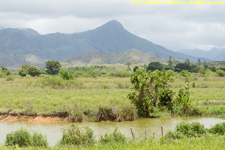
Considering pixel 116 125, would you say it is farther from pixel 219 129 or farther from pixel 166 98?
pixel 219 129

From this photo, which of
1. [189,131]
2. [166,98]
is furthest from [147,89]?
[189,131]

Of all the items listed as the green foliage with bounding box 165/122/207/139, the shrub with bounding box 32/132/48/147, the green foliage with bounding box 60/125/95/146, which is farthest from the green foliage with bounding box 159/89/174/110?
the shrub with bounding box 32/132/48/147

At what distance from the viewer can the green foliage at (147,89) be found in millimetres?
26422

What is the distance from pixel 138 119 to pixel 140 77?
163 inches

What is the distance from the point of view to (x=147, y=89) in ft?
89.7

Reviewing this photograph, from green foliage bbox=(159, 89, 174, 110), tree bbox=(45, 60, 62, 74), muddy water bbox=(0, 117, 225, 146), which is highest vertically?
tree bbox=(45, 60, 62, 74)

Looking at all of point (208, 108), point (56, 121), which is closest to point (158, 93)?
point (208, 108)

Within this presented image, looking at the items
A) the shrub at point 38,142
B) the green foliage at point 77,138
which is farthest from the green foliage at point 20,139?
the green foliage at point 77,138

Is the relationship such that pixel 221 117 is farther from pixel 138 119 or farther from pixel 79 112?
pixel 79 112

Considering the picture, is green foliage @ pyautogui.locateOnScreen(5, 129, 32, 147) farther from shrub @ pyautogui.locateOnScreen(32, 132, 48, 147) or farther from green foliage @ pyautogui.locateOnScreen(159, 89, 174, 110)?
green foliage @ pyautogui.locateOnScreen(159, 89, 174, 110)

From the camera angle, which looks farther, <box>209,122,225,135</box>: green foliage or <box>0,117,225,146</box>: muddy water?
<box>0,117,225,146</box>: muddy water

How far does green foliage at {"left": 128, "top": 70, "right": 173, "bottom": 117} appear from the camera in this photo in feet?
86.7

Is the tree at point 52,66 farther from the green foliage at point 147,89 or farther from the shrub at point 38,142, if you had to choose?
the shrub at point 38,142

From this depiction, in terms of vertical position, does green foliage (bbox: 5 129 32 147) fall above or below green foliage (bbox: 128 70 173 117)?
below
